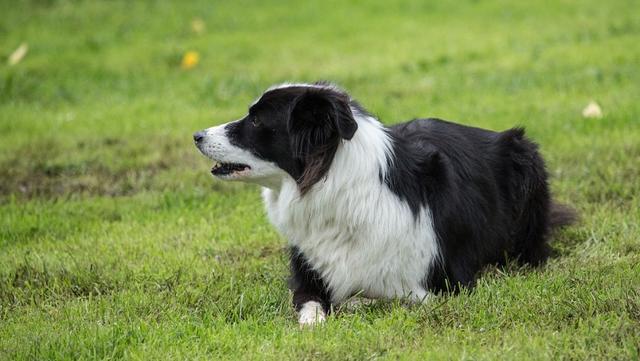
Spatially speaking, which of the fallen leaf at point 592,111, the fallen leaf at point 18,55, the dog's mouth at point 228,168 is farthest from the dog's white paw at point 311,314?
the fallen leaf at point 18,55

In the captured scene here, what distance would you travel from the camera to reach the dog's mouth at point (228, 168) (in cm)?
513

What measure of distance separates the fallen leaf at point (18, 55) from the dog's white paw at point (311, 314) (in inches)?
355

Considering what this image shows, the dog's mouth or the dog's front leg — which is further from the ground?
the dog's mouth

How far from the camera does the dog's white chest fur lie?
4945mm

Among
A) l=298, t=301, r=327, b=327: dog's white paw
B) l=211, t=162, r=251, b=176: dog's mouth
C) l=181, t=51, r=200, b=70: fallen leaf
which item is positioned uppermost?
l=211, t=162, r=251, b=176: dog's mouth

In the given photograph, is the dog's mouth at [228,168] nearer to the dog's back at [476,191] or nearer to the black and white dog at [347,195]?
the black and white dog at [347,195]

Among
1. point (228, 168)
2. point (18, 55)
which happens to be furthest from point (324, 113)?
point (18, 55)

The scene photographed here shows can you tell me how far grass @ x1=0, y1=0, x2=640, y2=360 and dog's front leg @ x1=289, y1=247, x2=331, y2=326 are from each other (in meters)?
0.13

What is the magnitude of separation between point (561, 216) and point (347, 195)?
6.51ft

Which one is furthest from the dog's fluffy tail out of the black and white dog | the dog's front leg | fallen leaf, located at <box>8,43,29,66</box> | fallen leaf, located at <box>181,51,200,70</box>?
fallen leaf, located at <box>8,43,29,66</box>

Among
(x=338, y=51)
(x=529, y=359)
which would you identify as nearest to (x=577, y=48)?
(x=338, y=51)

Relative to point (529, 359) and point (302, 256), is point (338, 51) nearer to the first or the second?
point (302, 256)

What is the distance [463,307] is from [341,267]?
25.4 inches

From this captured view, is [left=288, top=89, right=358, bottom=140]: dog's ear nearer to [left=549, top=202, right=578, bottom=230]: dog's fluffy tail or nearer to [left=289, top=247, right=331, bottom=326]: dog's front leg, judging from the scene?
[left=289, top=247, right=331, bottom=326]: dog's front leg
